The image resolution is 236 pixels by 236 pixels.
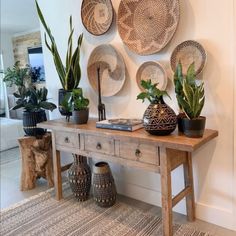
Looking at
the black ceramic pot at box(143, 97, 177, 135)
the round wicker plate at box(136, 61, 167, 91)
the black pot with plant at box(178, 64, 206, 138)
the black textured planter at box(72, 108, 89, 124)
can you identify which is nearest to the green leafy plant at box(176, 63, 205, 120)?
the black pot with plant at box(178, 64, 206, 138)

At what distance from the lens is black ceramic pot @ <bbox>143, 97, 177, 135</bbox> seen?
1618 mm

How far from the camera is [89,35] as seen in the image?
2.42 meters

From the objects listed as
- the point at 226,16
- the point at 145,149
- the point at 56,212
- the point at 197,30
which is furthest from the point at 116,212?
the point at 226,16

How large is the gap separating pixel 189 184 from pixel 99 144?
2.39 feet

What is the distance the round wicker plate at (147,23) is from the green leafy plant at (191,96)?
1.41 ft

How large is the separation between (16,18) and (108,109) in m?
3.83

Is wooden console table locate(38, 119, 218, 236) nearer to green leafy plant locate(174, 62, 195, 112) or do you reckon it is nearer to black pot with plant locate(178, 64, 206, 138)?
black pot with plant locate(178, 64, 206, 138)

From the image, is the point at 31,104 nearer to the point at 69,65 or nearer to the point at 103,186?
the point at 69,65

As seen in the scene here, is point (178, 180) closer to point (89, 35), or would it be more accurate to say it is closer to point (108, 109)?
point (108, 109)

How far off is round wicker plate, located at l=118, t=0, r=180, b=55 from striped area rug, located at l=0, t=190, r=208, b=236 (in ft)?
4.27

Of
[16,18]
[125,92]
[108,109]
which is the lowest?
[108,109]

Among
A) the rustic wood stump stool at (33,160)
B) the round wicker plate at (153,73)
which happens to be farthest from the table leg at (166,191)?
the rustic wood stump stool at (33,160)

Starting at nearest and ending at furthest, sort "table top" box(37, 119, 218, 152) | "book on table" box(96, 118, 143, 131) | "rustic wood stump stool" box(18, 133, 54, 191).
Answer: "table top" box(37, 119, 218, 152), "book on table" box(96, 118, 143, 131), "rustic wood stump stool" box(18, 133, 54, 191)

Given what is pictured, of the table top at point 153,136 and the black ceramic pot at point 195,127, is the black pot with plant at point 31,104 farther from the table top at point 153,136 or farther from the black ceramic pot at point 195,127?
the black ceramic pot at point 195,127
